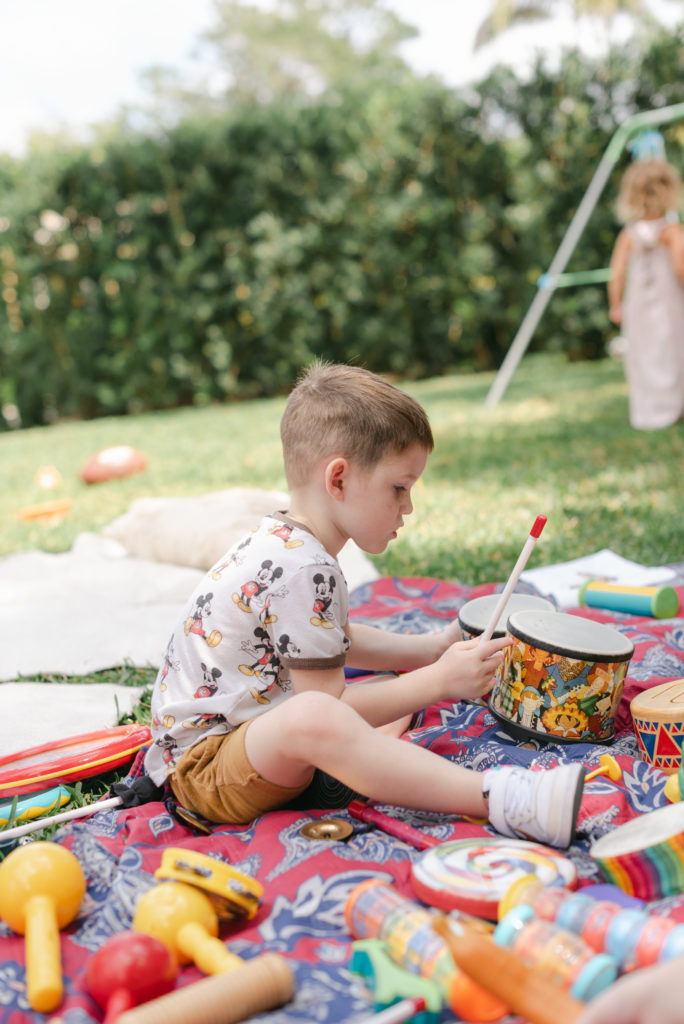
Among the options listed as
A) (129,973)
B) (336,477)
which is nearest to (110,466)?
(336,477)

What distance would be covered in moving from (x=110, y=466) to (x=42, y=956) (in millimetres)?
4297

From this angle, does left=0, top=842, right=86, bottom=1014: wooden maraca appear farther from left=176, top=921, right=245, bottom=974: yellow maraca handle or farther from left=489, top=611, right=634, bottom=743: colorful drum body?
left=489, top=611, right=634, bottom=743: colorful drum body

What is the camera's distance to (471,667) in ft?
5.03

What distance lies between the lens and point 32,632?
2.71 meters

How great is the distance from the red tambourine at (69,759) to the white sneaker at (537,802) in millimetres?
789

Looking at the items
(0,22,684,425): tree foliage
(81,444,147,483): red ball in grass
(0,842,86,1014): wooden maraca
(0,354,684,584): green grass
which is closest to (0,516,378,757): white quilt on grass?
(0,354,684,584): green grass

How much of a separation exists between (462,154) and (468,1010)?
9.06 meters

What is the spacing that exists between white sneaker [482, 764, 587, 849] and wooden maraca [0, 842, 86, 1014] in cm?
64

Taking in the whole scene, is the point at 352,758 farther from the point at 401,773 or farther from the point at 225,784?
the point at 225,784

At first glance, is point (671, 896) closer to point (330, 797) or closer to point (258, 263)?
point (330, 797)

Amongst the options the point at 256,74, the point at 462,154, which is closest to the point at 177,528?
the point at 462,154

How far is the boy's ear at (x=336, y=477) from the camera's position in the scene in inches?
61.9

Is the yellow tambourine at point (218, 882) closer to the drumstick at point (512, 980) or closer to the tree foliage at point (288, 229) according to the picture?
the drumstick at point (512, 980)

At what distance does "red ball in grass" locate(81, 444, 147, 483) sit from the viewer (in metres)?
5.19
